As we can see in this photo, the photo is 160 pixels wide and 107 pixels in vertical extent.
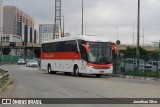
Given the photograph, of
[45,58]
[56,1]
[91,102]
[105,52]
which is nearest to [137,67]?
[105,52]

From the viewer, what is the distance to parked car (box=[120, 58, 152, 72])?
37513mm

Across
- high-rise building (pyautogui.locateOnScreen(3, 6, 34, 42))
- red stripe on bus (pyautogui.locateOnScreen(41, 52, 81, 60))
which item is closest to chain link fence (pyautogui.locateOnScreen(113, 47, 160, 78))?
red stripe on bus (pyautogui.locateOnScreen(41, 52, 81, 60))

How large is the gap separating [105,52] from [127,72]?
5.74m

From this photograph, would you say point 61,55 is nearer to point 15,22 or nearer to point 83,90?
point 83,90

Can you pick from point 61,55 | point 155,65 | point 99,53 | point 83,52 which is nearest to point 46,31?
point 61,55

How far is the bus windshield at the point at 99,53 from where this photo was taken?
114ft

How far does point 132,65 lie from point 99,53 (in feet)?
18.5

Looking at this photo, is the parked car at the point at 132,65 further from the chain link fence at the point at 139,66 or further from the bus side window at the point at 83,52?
the bus side window at the point at 83,52

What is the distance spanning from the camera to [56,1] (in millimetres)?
94500

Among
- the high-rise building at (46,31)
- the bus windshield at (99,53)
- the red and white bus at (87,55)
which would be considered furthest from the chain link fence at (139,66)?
the high-rise building at (46,31)

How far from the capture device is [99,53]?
3503 centimetres

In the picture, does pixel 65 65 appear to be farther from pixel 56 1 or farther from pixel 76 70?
pixel 56 1

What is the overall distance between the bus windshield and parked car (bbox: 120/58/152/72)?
12.9 ft

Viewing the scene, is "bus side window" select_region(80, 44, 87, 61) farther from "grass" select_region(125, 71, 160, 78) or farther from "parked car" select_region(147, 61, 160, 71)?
"parked car" select_region(147, 61, 160, 71)
